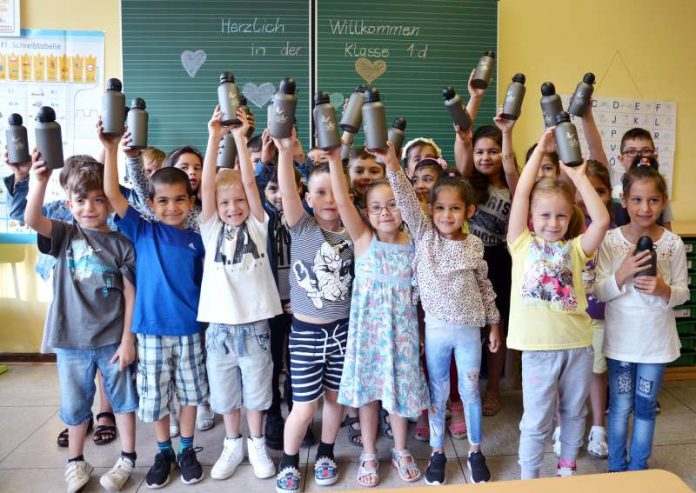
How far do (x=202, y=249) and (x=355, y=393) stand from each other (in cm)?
74

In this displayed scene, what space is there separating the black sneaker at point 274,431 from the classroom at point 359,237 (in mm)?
21

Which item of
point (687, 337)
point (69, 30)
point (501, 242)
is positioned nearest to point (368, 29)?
point (501, 242)

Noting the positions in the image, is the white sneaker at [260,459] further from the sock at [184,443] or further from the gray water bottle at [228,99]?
the gray water bottle at [228,99]

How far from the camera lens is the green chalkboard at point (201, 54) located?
3.03m

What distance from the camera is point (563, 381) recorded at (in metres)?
1.68

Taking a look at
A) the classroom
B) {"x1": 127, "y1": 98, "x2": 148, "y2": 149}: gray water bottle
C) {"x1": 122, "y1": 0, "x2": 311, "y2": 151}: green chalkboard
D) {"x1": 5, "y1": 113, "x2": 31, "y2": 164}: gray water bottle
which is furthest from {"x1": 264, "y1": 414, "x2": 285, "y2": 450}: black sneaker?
{"x1": 122, "y1": 0, "x2": 311, "y2": 151}: green chalkboard

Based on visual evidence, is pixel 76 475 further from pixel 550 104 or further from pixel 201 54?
pixel 201 54

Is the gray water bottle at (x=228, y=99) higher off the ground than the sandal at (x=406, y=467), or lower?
higher

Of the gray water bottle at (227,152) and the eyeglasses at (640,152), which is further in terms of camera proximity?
the eyeglasses at (640,152)

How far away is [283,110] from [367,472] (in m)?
1.27

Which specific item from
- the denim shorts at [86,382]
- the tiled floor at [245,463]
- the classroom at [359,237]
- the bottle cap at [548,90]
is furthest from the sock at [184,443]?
the bottle cap at [548,90]

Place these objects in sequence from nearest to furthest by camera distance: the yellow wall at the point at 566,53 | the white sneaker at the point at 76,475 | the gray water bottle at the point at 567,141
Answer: the gray water bottle at the point at 567,141
the white sneaker at the point at 76,475
the yellow wall at the point at 566,53

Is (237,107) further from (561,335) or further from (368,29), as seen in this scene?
(368,29)

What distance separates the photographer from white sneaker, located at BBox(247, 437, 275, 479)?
6.25 feet
